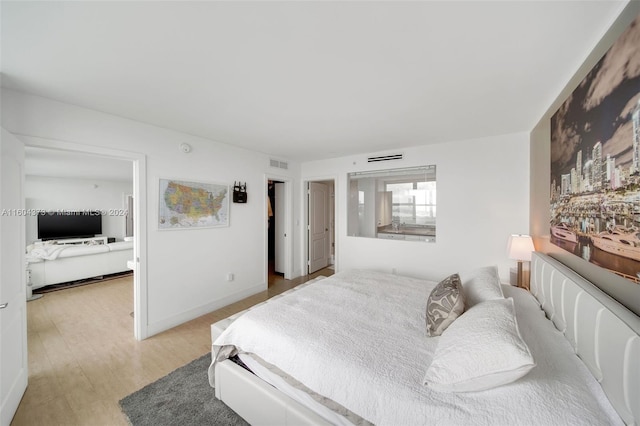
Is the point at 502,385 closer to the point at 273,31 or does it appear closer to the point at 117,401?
the point at 273,31

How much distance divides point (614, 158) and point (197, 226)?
3.75 meters

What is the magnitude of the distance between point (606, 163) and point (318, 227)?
14.7ft

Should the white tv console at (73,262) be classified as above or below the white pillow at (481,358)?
below

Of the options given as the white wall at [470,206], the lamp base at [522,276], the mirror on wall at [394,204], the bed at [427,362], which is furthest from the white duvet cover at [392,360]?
the mirror on wall at [394,204]

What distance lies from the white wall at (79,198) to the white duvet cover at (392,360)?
745 cm

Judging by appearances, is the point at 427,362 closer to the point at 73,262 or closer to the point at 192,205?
the point at 192,205

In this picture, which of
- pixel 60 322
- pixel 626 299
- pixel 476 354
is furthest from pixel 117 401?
pixel 626 299

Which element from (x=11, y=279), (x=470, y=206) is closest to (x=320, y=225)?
(x=470, y=206)

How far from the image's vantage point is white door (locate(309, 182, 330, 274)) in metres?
5.12

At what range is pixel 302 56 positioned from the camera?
60.2 inches

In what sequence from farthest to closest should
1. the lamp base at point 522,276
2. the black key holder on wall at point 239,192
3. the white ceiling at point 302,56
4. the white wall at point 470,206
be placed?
the black key holder on wall at point 239,192
the white wall at point 470,206
the lamp base at point 522,276
the white ceiling at point 302,56

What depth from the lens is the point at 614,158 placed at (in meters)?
1.14

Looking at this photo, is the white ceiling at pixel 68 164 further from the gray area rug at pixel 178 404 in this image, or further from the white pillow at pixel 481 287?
the white pillow at pixel 481 287

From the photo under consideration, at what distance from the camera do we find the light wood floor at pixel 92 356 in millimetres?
1757
